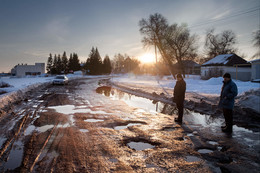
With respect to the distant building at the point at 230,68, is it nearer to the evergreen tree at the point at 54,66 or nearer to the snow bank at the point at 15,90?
the snow bank at the point at 15,90

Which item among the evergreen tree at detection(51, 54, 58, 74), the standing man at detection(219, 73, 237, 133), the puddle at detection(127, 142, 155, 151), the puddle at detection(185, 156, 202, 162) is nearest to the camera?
the puddle at detection(185, 156, 202, 162)

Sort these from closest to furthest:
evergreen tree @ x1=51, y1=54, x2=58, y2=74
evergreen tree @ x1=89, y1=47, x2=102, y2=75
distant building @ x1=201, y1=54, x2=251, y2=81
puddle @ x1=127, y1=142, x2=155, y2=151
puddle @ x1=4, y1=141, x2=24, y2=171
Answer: puddle @ x1=4, y1=141, x2=24, y2=171 < puddle @ x1=127, y1=142, x2=155, y2=151 < distant building @ x1=201, y1=54, x2=251, y2=81 < evergreen tree @ x1=89, y1=47, x2=102, y2=75 < evergreen tree @ x1=51, y1=54, x2=58, y2=74

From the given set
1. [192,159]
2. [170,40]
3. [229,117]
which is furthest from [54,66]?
[192,159]

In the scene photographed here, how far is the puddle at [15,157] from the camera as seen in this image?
8.93ft

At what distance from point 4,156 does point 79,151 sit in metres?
1.41

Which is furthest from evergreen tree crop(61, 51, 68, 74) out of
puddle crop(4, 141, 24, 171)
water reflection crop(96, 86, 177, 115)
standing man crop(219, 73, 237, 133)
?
standing man crop(219, 73, 237, 133)

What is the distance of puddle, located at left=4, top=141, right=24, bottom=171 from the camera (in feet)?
Result: 8.93

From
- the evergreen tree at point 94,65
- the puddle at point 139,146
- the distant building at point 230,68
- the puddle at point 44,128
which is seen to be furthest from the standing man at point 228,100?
the evergreen tree at point 94,65

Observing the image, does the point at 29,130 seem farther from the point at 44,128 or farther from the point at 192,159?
the point at 192,159

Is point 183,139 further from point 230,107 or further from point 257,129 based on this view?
point 257,129

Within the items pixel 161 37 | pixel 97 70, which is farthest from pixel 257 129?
pixel 97 70

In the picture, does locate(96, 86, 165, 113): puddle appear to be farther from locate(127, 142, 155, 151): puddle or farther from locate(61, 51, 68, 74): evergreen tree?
locate(61, 51, 68, 74): evergreen tree

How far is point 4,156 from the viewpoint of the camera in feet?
9.95

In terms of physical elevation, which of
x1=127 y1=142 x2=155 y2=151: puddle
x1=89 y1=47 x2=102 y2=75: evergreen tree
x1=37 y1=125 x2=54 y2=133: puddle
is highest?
x1=89 y1=47 x2=102 y2=75: evergreen tree
